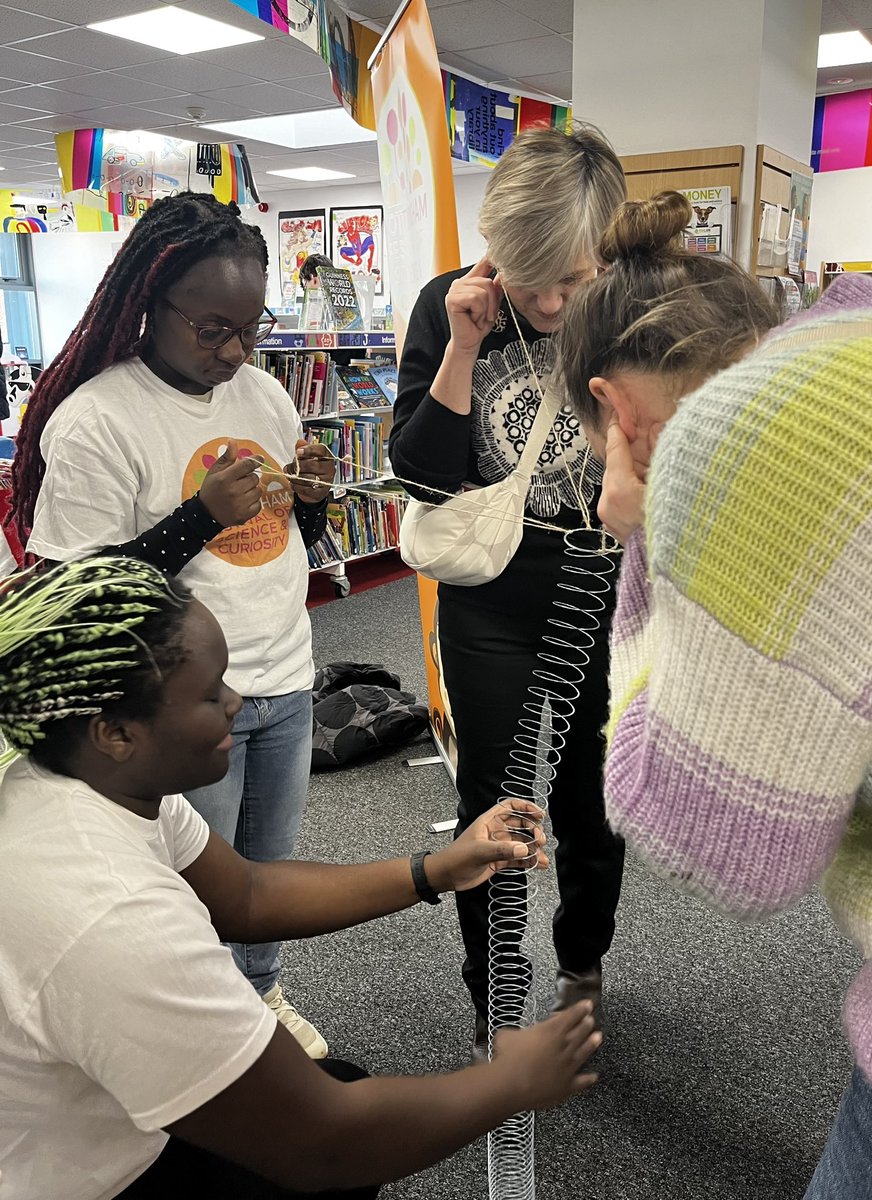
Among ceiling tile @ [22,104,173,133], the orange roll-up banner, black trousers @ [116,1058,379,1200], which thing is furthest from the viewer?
ceiling tile @ [22,104,173,133]

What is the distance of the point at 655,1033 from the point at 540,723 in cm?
86

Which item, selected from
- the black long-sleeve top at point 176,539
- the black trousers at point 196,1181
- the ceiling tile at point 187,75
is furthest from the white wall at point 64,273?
the black trousers at point 196,1181

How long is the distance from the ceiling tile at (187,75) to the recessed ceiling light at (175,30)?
0.25 m

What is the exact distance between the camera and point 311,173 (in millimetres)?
11039

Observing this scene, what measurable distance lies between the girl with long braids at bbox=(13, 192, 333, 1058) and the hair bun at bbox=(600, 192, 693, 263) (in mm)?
672

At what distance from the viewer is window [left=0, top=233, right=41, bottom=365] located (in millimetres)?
13898

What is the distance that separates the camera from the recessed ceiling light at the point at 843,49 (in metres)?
5.90

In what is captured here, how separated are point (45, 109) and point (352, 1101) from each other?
897 cm

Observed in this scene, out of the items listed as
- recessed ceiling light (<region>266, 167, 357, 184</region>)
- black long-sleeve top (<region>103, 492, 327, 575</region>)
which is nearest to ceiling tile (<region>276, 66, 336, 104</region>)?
recessed ceiling light (<region>266, 167, 357, 184</region>)

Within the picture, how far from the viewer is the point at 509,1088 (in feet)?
3.11

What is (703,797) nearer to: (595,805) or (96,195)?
(595,805)

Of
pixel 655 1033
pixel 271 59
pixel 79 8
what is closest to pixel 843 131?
pixel 271 59

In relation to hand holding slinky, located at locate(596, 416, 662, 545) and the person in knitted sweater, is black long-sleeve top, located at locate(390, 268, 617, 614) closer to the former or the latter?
hand holding slinky, located at locate(596, 416, 662, 545)

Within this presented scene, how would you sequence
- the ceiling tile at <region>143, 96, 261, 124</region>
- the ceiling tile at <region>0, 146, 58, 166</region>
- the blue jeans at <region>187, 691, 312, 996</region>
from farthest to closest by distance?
the ceiling tile at <region>0, 146, 58, 166</region> → the ceiling tile at <region>143, 96, 261, 124</region> → the blue jeans at <region>187, 691, 312, 996</region>
